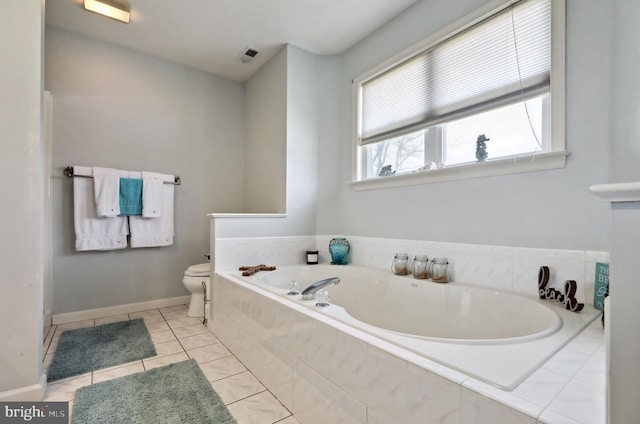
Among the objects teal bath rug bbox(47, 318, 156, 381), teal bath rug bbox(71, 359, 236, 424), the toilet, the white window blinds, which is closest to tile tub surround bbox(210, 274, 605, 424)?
teal bath rug bbox(71, 359, 236, 424)

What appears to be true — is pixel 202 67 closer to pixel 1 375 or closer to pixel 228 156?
pixel 228 156

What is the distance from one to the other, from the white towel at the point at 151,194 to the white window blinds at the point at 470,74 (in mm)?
2114

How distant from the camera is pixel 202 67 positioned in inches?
126

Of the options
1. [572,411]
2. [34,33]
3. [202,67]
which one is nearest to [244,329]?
[572,411]

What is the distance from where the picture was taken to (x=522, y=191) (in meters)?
1.58

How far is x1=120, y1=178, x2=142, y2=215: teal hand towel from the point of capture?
2.71 meters

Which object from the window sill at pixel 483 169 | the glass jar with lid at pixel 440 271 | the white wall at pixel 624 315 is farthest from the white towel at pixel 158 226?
the white wall at pixel 624 315

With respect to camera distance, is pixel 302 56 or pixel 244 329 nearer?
pixel 244 329

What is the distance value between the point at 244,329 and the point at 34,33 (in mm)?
1974

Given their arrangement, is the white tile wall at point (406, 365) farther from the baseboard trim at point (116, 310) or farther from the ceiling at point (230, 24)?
the ceiling at point (230, 24)

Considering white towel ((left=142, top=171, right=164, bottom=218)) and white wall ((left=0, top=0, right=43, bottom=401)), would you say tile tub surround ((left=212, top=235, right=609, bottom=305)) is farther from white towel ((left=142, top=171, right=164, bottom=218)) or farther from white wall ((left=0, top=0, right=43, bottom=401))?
white wall ((left=0, top=0, right=43, bottom=401))

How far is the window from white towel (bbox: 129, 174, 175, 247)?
197cm

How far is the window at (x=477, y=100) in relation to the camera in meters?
1.52

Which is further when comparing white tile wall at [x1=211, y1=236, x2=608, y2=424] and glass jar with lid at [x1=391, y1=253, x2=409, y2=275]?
glass jar with lid at [x1=391, y1=253, x2=409, y2=275]
